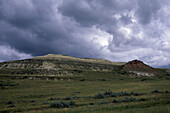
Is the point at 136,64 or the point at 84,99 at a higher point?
the point at 136,64

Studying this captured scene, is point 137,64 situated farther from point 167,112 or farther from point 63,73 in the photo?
point 167,112

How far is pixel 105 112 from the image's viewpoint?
39.7ft

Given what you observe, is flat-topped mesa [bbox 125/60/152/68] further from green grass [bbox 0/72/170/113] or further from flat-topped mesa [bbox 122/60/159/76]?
green grass [bbox 0/72/170/113]

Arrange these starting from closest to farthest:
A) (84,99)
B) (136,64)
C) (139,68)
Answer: (84,99) < (139,68) < (136,64)

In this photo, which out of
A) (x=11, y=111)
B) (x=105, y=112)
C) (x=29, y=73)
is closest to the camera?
(x=105, y=112)

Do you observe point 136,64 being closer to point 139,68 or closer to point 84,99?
point 139,68

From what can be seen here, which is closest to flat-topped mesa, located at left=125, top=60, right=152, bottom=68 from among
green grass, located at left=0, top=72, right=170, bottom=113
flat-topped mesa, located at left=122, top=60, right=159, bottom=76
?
flat-topped mesa, located at left=122, top=60, right=159, bottom=76

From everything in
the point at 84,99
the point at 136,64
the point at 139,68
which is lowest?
the point at 84,99

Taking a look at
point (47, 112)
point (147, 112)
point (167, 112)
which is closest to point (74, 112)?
point (47, 112)

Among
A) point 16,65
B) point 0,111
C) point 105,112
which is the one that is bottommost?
point 0,111

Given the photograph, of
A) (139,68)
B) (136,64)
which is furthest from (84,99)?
(136,64)

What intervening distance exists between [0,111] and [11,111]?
1.36 m

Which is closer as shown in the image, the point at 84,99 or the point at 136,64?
the point at 84,99

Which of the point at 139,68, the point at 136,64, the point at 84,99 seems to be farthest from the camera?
the point at 136,64
